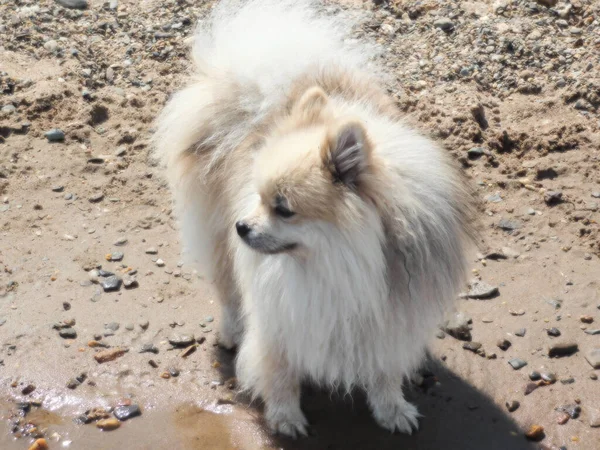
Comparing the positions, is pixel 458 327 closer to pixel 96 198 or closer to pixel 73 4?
pixel 96 198

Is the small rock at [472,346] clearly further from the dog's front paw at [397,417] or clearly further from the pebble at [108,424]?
the pebble at [108,424]

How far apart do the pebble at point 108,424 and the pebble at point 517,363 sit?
205cm

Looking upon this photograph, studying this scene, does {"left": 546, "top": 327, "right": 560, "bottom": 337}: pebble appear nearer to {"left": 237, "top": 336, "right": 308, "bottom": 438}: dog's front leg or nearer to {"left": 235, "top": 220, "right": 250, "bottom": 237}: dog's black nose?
{"left": 237, "top": 336, "right": 308, "bottom": 438}: dog's front leg

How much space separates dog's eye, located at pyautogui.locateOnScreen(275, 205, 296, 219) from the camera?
290 centimetres

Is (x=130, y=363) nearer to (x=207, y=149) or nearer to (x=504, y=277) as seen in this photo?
(x=207, y=149)

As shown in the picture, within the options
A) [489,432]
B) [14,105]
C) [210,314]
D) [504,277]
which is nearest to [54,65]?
[14,105]

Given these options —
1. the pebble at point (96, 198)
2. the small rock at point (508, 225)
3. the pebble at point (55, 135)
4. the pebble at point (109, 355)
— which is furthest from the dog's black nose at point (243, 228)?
the pebble at point (55, 135)

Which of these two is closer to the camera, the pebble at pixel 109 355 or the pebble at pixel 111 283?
the pebble at pixel 109 355

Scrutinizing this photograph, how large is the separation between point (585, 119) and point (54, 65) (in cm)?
410

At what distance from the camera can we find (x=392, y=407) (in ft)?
11.9

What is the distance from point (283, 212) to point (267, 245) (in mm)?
144

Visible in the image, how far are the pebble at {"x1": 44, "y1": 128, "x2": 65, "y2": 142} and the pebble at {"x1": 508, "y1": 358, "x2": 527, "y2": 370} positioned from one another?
3.58 metres

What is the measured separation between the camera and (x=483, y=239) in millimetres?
4656

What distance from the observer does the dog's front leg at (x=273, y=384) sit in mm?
3486
